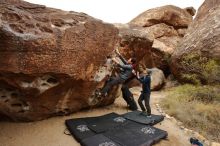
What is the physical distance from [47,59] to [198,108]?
527 cm

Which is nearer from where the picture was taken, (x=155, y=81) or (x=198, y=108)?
(x=198, y=108)

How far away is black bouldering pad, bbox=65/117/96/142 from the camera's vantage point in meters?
6.08

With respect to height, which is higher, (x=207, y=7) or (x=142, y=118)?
(x=207, y=7)

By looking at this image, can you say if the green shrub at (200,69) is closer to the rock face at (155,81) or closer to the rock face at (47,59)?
the rock face at (155,81)

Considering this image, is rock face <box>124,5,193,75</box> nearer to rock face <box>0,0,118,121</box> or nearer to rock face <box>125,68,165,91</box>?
rock face <box>125,68,165,91</box>

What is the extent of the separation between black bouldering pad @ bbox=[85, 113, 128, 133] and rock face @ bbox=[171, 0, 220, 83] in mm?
4721

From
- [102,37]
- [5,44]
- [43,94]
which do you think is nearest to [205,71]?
[102,37]

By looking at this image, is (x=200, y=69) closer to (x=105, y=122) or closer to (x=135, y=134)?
(x=105, y=122)

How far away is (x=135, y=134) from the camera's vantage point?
20.6 feet

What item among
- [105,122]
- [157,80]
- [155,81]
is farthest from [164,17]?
[105,122]

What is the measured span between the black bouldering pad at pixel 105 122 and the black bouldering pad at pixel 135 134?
20cm

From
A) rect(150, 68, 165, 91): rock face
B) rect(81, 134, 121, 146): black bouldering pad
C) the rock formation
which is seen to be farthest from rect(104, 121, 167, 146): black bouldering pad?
the rock formation

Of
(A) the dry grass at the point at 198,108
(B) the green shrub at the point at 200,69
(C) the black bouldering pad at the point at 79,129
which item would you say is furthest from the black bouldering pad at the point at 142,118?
(B) the green shrub at the point at 200,69

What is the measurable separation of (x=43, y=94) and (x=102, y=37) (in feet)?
7.92
